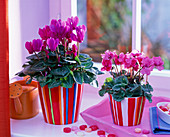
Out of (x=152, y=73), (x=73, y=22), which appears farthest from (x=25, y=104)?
(x=152, y=73)

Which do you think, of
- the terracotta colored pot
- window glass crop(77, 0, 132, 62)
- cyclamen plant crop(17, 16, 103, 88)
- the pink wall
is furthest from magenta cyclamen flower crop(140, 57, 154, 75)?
window glass crop(77, 0, 132, 62)

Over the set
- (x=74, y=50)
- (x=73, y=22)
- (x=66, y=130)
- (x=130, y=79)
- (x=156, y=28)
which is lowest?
(x=66, y=130)

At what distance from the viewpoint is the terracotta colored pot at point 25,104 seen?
4.07ft

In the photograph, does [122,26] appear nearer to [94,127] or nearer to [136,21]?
[136,21]

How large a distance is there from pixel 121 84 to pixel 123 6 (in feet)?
16.7

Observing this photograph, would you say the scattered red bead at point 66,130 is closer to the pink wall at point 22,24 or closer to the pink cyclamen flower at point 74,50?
the pink cyclamen flower at point 74,50

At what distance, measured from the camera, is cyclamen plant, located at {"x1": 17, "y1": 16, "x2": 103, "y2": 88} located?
1112 mm

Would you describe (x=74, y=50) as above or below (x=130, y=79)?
above

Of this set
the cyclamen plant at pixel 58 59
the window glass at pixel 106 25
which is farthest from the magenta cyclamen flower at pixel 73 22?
the window glass at pixel 106 25

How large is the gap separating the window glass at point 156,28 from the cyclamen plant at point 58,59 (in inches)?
181

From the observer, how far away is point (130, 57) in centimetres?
120

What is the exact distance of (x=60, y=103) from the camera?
3.87ft

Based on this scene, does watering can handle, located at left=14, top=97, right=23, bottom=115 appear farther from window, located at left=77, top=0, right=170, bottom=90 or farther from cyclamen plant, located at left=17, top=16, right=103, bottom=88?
window, located at left=77, top=0, right=170, bottom=90

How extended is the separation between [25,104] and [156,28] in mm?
4967
